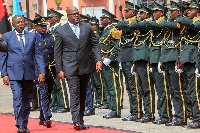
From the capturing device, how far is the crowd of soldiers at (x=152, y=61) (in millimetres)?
12883

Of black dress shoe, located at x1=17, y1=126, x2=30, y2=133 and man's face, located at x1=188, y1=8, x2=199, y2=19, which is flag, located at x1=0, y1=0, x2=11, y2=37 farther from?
man's face, located at x1=188, y1=8, x2=199, y2=19

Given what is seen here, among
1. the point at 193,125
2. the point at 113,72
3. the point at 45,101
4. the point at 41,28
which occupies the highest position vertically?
the point at 41,28

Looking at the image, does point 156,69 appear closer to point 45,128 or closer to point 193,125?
point 193,125

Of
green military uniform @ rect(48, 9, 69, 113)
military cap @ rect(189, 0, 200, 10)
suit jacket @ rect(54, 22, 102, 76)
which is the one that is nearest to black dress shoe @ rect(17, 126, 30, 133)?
suit jacket @ rect(54, 22, 102, 76)

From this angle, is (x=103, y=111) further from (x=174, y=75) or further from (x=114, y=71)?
(x=174, y=75)

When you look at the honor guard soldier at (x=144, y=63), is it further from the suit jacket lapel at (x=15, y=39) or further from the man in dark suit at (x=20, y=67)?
the suit jacket lapel at (x=15, y=39)

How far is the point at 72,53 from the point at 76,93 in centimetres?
71

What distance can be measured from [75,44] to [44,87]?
132 centimetres

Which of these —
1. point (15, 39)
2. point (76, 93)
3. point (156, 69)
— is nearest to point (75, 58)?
point (76, 93)

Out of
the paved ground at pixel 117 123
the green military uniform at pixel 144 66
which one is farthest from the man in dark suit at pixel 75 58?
the green military uniform at pixel 144 66

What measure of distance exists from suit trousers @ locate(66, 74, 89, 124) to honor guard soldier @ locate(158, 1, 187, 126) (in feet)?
4.81

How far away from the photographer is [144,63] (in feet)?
46.1

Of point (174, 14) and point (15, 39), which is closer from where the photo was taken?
point (15, 39)

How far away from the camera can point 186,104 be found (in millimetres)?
14266
